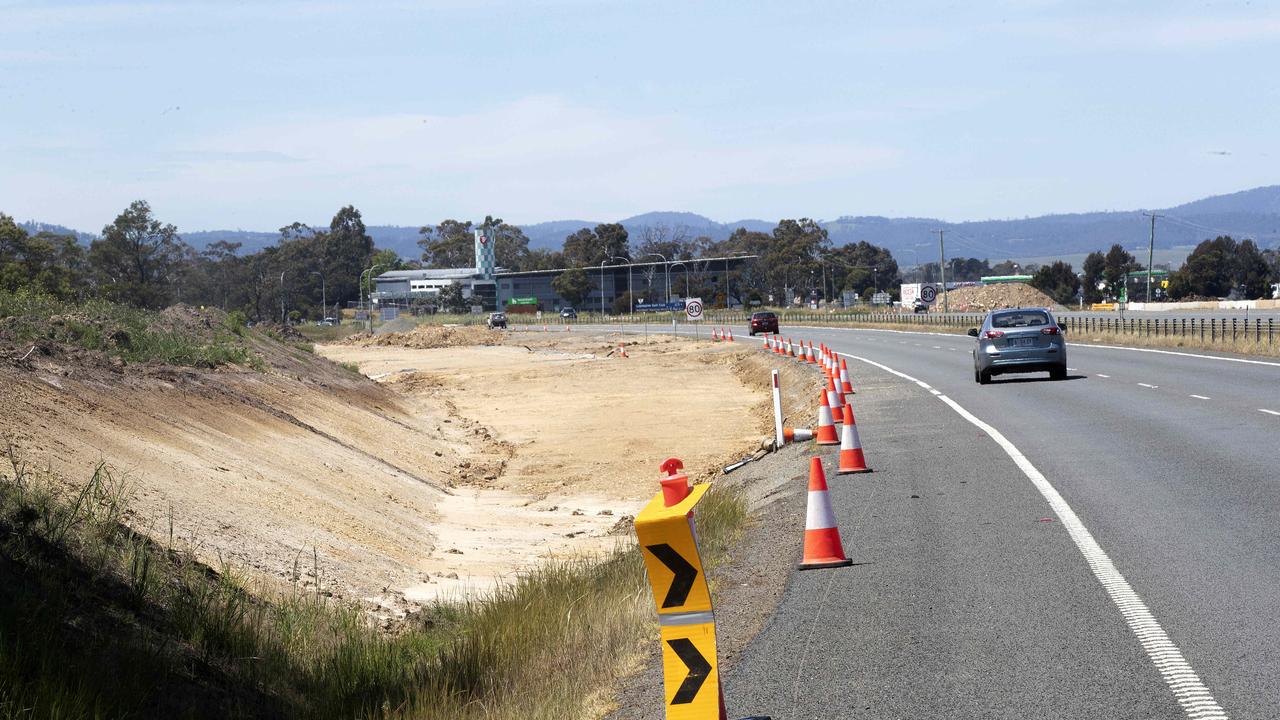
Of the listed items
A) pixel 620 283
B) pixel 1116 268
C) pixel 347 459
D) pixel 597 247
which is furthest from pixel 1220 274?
pixel 347 459

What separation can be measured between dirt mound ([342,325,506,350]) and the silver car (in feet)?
208

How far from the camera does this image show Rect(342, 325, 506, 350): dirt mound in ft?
306

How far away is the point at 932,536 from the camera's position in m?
11.1

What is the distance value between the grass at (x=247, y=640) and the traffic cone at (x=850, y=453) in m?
4.58

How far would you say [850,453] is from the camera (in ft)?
51.5

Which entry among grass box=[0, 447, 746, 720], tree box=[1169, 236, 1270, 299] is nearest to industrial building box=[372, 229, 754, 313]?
tree box=[1169, 236, 1270, 299]

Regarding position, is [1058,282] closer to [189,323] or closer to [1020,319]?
[1020,319]

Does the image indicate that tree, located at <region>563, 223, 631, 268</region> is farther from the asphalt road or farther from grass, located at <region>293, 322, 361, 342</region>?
the asphalt road

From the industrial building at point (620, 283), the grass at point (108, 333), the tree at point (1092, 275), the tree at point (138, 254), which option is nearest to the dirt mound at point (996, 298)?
the tree at point (1092, 275)

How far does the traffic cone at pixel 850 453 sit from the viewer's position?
1563cm

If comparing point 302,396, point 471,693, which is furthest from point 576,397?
point 471,693

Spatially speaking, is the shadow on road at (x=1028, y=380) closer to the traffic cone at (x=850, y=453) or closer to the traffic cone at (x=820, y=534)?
the traffic cone at (x=850, y=453)

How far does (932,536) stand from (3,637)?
684 cm

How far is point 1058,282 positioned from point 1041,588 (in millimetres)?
169554
